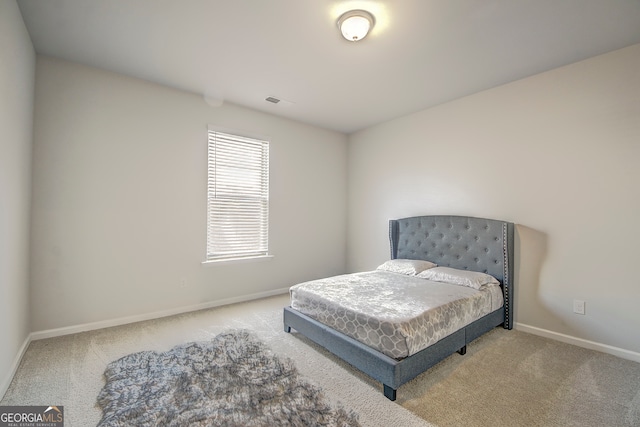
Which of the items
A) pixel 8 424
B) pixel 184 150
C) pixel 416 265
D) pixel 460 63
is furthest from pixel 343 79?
pixel 8 424

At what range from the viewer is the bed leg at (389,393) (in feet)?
5.92

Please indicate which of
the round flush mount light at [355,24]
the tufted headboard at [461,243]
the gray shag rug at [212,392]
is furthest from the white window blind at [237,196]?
the round flush mount light at [355,24]

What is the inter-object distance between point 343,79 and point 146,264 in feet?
10.1

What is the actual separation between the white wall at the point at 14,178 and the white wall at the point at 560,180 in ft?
13.8

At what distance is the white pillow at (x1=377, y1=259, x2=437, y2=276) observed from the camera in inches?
134

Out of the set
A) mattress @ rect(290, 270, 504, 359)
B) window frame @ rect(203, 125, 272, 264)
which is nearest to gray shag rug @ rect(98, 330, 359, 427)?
mattress @ rect(290, 270, 504, 359)

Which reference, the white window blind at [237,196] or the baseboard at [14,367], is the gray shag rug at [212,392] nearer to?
the baseboard at [14,367]

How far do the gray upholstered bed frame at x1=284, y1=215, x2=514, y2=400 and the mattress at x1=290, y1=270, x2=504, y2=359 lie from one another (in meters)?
0.07

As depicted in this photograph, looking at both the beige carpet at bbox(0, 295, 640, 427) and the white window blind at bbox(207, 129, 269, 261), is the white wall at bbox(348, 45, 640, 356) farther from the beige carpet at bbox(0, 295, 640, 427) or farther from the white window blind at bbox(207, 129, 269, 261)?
the white window blind at bbox(207, 129, 269, 261)

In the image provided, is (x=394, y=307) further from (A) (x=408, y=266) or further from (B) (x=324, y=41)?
(B) (x=324, y=41)

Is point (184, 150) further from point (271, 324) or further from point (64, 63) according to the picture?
point (271, 324)

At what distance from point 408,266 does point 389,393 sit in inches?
73.0

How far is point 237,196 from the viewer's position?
3824 mm

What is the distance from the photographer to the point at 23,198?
232 centimetres
